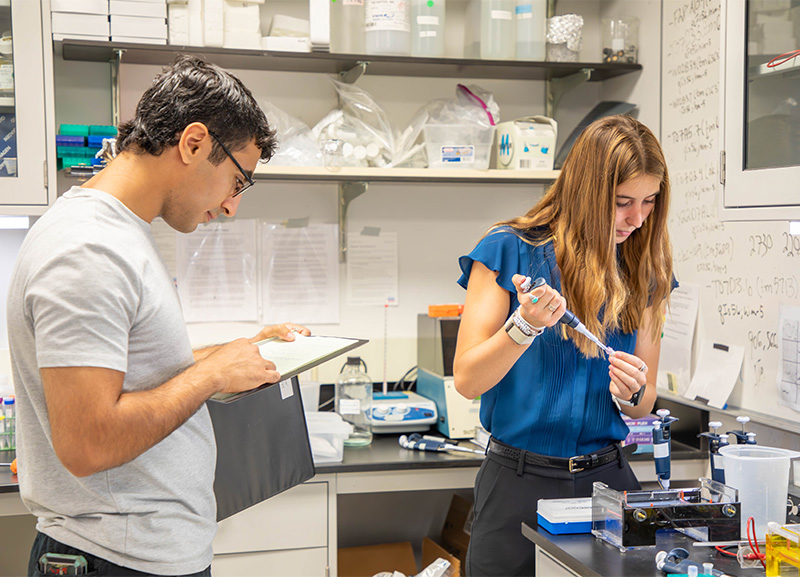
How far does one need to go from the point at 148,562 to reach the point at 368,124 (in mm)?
1744

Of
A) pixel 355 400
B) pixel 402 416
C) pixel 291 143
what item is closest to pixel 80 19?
pixel 291 143

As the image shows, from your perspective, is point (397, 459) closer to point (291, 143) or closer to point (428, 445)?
point (428, 445)

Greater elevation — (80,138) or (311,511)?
(80,138)

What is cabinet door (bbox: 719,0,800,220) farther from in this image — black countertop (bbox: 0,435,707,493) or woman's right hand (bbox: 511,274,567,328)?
black countertop (bbox: 0,435,707,493)

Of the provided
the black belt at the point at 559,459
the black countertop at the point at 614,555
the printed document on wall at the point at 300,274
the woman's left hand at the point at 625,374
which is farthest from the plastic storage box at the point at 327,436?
the woman's left hand at the point at 625,374

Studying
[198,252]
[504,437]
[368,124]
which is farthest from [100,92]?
[504,437]

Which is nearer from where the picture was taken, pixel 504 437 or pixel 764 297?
pixel 504 437

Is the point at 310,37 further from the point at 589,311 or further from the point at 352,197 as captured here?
the point at 589,311

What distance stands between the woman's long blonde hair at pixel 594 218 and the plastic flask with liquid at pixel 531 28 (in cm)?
105

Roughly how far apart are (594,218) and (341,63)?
1292mm

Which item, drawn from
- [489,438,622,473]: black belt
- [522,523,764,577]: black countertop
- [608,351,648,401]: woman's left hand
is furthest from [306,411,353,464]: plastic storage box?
[608,351,648,401]: woman's left hand

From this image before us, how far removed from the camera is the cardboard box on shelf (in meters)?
2.63

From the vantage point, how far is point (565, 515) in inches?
56.6

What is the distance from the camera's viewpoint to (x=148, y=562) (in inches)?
42.3
